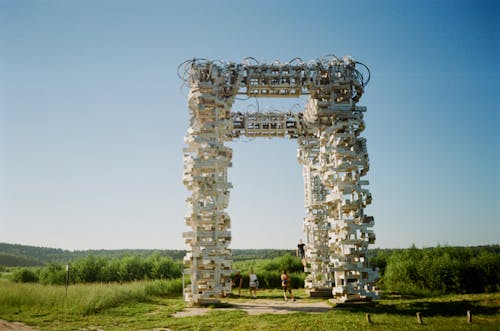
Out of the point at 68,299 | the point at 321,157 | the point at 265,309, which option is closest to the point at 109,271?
the point at 68,299

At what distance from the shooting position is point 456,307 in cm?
1018

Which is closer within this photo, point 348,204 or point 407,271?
point 348,204

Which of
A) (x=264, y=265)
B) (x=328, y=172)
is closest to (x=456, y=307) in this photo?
(x=328, y=172)

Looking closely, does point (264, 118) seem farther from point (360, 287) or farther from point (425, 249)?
point (425, 249)

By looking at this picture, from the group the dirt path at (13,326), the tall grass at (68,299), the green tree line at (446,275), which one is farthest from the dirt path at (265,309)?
the green tree line at (446,275)

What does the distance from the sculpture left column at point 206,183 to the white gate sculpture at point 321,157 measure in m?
0.03

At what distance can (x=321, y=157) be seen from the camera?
13258 millimetres

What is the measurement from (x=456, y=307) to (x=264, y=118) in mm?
10810

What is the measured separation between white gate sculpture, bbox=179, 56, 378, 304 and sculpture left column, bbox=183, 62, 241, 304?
1.1 inches

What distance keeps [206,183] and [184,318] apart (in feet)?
14.6

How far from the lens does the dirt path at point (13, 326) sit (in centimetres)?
859

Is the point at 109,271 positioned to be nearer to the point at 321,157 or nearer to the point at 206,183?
the point at 206,183

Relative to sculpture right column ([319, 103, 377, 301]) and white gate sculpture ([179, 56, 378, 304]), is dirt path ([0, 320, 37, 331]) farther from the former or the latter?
sculpture right column ([319, 103, 377, 301])

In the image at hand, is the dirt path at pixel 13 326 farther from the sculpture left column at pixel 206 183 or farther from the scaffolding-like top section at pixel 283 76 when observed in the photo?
the scaffolding-like top section at pixel 283 76
